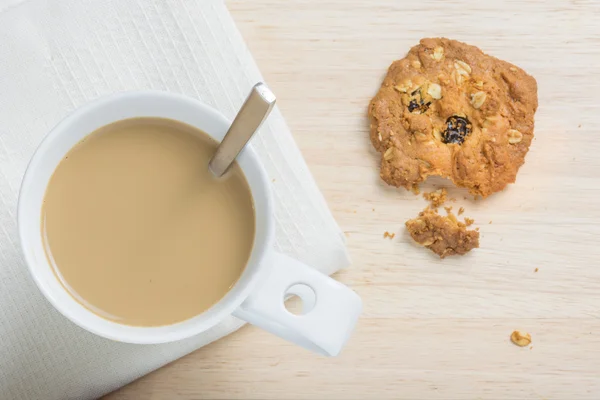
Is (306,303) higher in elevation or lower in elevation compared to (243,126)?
lower

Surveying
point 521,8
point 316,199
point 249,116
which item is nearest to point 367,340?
point 316,199

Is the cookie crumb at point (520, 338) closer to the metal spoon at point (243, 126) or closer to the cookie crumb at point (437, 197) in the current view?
the cookie crumb at point (437, 197)

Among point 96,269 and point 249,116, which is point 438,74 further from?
point 96,269

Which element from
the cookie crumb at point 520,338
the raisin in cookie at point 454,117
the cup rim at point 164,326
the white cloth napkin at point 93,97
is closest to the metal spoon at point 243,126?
the cup rim at point 164,326

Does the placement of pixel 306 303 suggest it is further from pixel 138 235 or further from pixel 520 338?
pixel 520 338

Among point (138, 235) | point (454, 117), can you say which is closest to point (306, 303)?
point (138, 235)

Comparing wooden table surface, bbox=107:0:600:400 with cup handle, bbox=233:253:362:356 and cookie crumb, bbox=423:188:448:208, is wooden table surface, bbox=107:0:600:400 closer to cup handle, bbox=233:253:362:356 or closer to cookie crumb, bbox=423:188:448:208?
cookie crumb, bbox=423:188:448:208

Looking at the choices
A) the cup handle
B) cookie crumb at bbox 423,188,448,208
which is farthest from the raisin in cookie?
the cup handle
